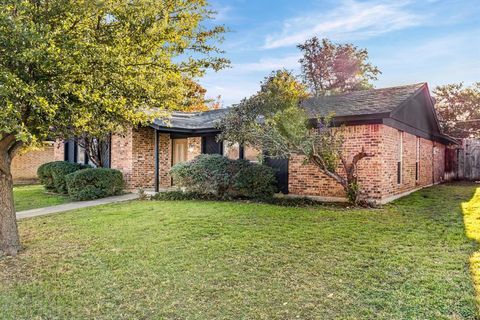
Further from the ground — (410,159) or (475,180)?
(410,159)

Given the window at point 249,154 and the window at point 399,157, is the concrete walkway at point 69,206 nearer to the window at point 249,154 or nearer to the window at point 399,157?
the window at point 249,154

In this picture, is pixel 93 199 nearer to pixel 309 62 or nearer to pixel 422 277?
pixel 422 277

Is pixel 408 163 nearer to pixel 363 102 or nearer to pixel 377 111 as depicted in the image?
→ pixel 363 102

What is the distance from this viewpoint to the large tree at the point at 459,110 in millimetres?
25328

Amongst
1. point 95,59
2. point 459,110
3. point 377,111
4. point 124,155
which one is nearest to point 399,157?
point 377,111

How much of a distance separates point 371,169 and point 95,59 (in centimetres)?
785

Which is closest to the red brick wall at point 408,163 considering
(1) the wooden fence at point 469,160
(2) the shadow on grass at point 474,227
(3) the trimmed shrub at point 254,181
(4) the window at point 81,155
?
(1) the wooden fence at point 469,160

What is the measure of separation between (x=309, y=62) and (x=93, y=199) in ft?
74.7

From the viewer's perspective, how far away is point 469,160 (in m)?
18.8

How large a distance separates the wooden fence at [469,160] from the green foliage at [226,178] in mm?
13626

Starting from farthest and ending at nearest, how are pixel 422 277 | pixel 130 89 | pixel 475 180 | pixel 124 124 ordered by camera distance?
pixel 475 180 < pixel 124 124 < pixel 130 89 < pixel 422 277

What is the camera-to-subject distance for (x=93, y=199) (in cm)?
1216

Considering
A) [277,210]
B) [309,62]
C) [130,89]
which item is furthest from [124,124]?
[309,62]

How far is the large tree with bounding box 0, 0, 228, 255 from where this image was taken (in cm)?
429
